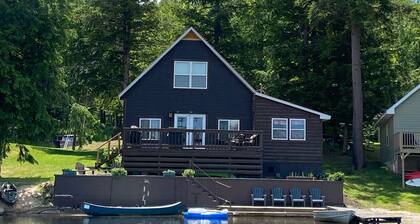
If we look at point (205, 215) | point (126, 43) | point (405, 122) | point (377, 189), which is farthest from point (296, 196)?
point (126, 43)

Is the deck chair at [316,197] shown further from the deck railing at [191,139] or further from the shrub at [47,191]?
the shrub at [47,191]

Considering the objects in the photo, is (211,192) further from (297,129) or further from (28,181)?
(28,181)

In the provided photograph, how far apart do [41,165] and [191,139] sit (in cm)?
1222

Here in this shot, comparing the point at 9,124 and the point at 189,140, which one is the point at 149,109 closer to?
the point at 189,140

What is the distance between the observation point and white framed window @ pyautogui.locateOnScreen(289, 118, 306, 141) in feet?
114

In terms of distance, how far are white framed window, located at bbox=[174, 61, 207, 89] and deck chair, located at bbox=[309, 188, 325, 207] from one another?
9.85m

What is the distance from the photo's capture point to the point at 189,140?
33688mm

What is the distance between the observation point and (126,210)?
25891 mm

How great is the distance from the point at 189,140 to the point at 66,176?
827 cm

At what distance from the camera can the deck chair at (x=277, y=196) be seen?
28.5 metres

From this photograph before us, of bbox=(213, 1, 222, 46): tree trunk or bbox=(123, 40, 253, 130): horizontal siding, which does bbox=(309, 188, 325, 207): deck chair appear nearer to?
bbox=(123, 40, 253, 130): horizontal siding

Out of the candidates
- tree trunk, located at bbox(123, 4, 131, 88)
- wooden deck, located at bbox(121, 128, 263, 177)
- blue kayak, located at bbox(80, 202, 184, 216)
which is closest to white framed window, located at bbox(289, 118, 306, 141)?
wooden deck, located at bbox(121, 128, 263, 177)

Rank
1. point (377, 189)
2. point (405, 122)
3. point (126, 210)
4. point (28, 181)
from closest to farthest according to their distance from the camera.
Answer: point (126, 210) → point (28, 181) → point (377, 189) → point (405, 122)

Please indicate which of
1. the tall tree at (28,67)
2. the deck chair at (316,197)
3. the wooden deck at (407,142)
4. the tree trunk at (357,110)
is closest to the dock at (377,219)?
the deck chair at (316,197)
